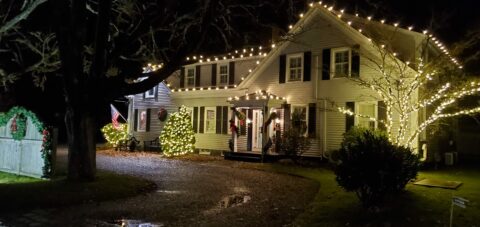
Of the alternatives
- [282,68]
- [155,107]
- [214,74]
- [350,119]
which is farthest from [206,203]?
[155,107]

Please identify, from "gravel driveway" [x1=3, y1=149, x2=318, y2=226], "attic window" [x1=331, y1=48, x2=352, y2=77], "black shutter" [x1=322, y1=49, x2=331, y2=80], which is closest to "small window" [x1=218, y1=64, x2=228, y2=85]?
"black shutter" [x1=322, y1=49, x2=331, y2=80]

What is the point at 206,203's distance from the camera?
10.4m

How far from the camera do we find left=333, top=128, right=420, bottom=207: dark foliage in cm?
892

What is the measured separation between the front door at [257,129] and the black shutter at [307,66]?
3.35 meters

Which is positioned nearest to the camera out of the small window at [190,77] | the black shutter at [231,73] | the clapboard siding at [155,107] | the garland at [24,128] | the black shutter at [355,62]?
the garland at [24,128]

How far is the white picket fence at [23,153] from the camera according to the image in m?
14.4

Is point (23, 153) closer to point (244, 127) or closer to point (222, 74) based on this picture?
point (244, 127)

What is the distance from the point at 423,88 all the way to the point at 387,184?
10.4 metres

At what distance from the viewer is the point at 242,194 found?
11766mm

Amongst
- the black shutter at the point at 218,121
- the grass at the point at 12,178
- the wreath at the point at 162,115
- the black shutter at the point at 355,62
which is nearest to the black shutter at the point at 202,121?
the black shutter at the point at 218,121

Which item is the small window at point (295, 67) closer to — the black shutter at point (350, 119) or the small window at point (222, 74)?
the black shutter at point (350, 119)

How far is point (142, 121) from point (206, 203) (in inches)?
794

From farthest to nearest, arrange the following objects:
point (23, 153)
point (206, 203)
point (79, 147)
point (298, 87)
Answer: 1. point (298, 87)
2. point (23, 153)
3. point (79, 147)
4. point (206, 203)

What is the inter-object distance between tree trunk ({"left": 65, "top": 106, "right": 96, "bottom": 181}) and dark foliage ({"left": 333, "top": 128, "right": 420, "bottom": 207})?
7147mm
